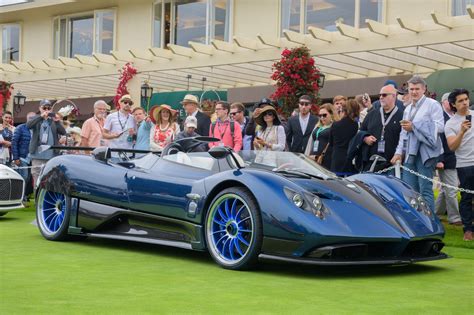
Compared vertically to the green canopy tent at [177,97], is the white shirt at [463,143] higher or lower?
lower

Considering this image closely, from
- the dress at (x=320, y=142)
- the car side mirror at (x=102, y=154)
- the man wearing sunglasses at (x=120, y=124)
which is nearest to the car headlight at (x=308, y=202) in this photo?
the car side mirror at (x=102, y=154)

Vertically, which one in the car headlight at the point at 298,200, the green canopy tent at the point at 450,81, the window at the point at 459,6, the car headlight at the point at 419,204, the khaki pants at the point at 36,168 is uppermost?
the window at the point at 459,6

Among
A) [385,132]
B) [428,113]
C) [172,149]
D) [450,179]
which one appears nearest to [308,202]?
[172,149]

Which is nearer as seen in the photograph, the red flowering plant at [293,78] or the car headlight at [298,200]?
the car headlight at [298,200]

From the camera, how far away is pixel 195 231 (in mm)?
6844

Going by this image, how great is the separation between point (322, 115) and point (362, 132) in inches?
45.2

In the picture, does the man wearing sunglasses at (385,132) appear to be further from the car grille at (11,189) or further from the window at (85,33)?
the window at (85,33)

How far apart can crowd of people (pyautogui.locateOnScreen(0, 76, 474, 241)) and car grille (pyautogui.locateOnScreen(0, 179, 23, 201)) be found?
149cm

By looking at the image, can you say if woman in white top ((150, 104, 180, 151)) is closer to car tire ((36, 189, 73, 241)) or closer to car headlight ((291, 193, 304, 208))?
car tire ((36, 189, 73, 241))

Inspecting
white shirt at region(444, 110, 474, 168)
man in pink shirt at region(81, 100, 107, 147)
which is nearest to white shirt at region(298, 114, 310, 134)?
white shirt at region(444, 110, 474, 168)

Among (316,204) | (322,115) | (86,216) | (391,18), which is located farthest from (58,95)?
(316,204)

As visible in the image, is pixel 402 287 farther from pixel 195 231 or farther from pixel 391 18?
pixel 391 18

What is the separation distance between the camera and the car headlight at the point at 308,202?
244 inches

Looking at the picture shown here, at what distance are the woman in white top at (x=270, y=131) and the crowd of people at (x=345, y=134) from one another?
13 millimetres
